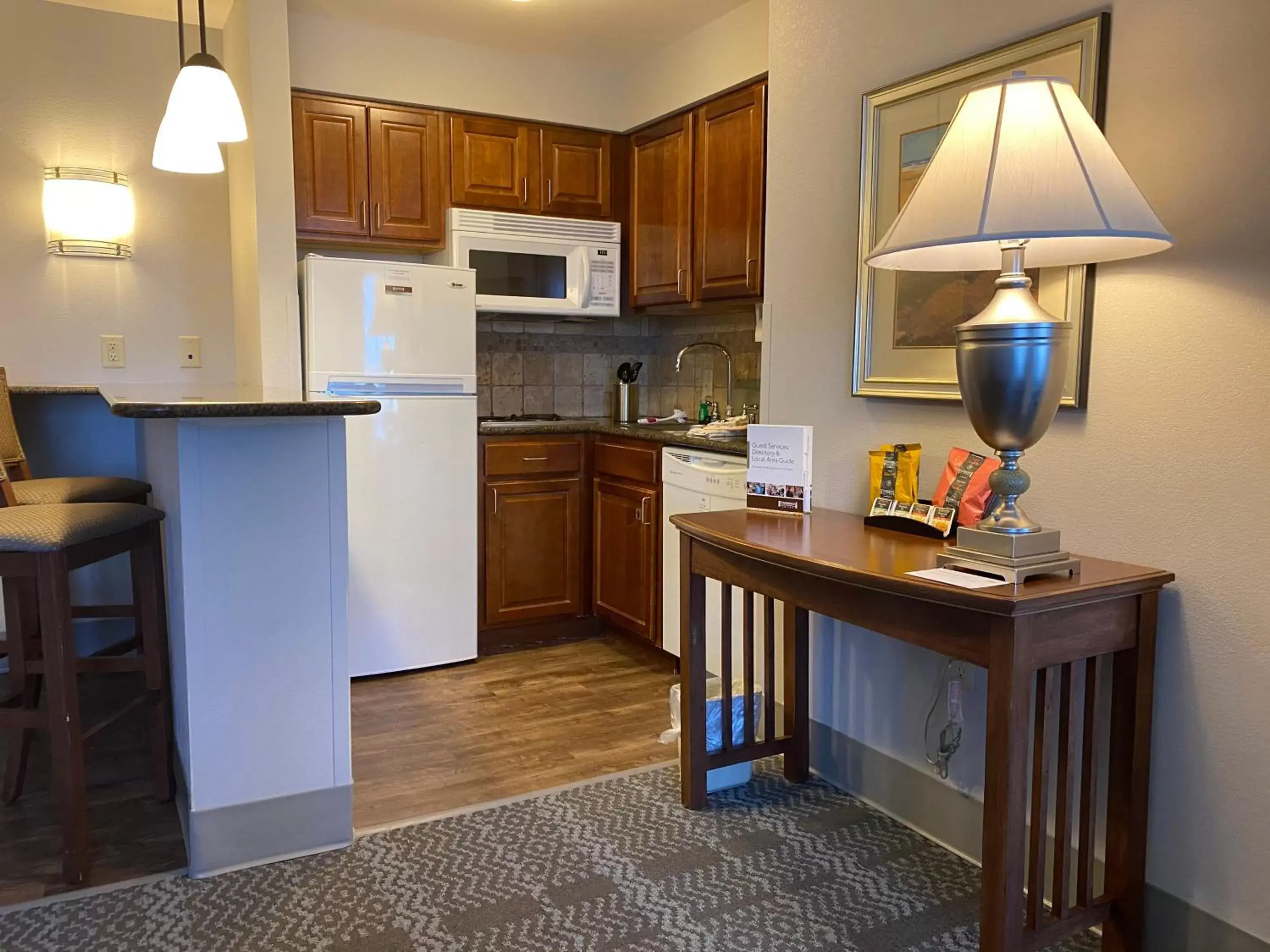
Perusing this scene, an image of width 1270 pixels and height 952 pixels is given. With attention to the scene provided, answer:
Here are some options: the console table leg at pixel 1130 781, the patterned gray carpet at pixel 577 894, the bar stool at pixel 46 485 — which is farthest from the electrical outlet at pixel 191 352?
the console table leg at pixel 1130 781

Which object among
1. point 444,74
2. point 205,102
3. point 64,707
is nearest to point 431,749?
point 64,707

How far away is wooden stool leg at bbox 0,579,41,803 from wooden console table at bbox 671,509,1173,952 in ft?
5.47

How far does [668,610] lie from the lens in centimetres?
332

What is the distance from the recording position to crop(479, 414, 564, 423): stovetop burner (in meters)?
3.84

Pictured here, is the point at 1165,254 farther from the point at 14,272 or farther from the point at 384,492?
the point at 14,272

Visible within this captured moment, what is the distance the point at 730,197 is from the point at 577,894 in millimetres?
2408

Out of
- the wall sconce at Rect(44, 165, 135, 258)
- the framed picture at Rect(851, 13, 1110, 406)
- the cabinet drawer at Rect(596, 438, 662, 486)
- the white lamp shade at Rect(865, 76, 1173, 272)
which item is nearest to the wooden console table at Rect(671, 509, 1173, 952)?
the framed picture at Rect(851, 13, 1110, 406)

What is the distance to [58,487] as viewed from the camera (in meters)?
2.56

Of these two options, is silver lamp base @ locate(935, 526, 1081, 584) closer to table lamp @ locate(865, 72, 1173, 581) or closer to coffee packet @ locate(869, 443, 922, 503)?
table lamp @ locate(865, 72, 1173, 581)

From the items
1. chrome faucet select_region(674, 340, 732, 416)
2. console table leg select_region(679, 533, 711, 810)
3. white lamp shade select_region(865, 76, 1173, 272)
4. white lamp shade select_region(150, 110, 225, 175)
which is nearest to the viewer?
white lamp shade select_region(865, 76, 1173, 272)

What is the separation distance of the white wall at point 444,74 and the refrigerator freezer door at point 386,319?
759 millimetres

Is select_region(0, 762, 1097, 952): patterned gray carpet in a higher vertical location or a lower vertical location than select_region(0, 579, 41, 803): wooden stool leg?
lower

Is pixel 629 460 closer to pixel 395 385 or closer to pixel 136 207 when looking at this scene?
pixel 395 385

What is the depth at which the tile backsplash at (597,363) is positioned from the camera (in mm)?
3955
